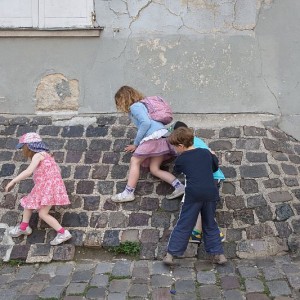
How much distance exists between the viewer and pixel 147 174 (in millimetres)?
5629

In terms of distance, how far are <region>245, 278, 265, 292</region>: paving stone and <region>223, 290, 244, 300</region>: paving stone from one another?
0.31 feet

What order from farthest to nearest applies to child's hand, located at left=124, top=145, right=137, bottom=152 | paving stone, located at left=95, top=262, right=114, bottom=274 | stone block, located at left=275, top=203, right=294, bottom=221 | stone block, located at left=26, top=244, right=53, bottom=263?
1. child's hand, located at left=124, top=145, right=137, bottom=152
2. stone block, located at left=275, top=203, right=294, bottom=221
3. stone block, located at left=26, top=244, right=53, bottom=263
4. paving stone, located at left=95, top=262, right=114, bottom=274

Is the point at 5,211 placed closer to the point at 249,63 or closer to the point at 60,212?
the point at 60,212

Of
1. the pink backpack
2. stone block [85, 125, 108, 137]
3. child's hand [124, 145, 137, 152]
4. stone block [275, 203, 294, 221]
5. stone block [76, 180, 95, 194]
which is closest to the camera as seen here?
stone block [275, 203, 294, 221]

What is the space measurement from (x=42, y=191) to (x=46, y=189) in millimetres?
41

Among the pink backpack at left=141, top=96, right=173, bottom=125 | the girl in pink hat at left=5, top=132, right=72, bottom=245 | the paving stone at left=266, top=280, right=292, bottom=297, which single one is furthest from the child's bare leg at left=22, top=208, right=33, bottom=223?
the paving stone at left=266, top=280, right=292, bottom=297

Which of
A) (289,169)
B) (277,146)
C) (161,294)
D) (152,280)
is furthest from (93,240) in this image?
(277,146)

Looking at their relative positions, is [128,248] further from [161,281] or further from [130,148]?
[130,148]

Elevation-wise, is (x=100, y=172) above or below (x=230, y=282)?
above

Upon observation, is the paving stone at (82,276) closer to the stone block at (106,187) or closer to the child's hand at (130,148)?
the stone block at (106,187)

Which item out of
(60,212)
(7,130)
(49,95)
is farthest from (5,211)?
(49,95)

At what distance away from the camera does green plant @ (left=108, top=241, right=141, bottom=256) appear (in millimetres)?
4871

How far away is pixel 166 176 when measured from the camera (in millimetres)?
5348

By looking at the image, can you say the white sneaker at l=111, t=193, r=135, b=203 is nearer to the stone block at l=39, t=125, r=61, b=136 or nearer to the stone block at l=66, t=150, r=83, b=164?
the stone block at l=66, t=150, r=83, b=164
